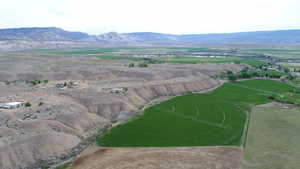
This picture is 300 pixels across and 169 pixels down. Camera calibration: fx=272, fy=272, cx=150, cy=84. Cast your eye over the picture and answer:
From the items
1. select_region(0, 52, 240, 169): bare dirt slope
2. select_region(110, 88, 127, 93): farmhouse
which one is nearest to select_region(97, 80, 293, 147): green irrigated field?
select_region(0, 52, 240, 169): bare dirt slope

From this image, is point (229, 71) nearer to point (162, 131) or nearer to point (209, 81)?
point (209, 81)

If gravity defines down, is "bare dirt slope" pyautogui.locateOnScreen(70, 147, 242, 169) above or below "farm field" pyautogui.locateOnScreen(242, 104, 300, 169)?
below

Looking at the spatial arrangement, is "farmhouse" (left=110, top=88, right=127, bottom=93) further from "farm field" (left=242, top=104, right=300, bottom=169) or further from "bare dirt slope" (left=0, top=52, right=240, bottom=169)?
"farm field" (left=242, top=104, right=300, bottom=169)

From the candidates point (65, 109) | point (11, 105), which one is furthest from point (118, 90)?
point (11, 105)

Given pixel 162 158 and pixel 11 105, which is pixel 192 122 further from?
pixel 11 105

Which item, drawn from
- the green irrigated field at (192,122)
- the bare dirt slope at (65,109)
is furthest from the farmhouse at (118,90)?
the green irrigated field at (192,122)
